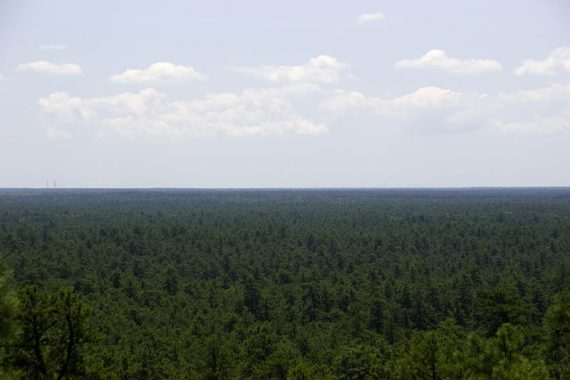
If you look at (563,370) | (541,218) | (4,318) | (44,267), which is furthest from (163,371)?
(541,218)

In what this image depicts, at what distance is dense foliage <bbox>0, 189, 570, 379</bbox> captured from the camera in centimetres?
2516

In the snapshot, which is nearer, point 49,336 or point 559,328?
point 49,336

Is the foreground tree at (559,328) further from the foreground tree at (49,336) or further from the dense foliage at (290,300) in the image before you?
the foreground tree at (49,336)

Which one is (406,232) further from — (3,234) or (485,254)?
(3,234)

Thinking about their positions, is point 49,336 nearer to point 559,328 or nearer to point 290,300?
point 559,328

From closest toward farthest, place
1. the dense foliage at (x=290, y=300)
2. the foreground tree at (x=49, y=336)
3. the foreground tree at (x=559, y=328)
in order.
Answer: the foreground tree at (x=49, y=336)
the dense foliage at (x=290, y=300)
the foreground tree at (x=559, y=328)

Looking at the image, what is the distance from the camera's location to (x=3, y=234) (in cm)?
13300

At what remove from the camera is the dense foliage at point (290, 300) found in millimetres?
25156

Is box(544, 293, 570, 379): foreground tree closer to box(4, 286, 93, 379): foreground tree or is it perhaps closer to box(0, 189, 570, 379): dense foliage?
box(0, 189, 570, 379): dense foliage

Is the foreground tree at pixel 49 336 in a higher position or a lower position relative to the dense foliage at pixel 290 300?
higher

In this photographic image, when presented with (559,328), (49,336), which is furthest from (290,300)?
(49,336)

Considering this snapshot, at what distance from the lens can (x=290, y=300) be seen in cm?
8619

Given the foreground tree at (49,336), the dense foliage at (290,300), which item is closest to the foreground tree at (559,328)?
the dense foliage at (290,300)

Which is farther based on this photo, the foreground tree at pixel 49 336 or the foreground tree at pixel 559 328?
the foreground tree at pixel 559 328
